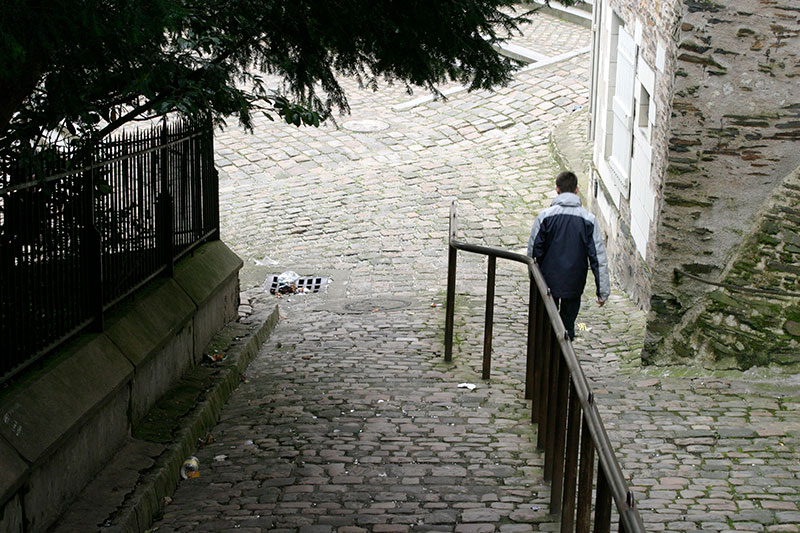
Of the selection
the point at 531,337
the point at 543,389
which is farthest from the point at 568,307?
the point at 543,389

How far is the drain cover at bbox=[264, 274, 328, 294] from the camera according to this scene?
1173cm

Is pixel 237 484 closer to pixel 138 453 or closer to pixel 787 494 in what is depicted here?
pixel 138 453

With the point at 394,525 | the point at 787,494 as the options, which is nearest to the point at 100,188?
the point at 394,525

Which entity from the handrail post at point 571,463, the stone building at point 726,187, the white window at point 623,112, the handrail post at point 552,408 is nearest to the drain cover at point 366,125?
the white window at point 623,112

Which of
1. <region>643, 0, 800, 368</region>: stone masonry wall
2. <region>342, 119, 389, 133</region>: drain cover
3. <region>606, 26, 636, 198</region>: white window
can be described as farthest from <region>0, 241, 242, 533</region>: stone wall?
<region>342, 119, 389, 133</region>: drain cover

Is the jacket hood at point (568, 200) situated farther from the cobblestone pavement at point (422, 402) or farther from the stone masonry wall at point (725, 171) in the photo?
the cobblestone pavement at point (422, 402)

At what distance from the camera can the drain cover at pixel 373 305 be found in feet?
35.0

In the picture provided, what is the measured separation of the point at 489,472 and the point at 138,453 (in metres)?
2.03

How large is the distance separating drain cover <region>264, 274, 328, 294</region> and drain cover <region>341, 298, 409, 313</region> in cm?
84

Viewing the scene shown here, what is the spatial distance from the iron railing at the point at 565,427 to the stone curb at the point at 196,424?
1.99 metres

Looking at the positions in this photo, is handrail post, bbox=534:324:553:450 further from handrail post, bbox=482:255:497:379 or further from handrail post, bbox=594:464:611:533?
handrail post, bbox=594:464:611:533

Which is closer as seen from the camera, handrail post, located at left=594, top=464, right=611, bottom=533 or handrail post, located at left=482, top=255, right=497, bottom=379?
handrail post, located at left=594, top=464, right=611, bottom=533

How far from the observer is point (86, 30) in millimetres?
4094

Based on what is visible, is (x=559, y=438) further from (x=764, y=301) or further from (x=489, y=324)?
(x=764, y=301)
